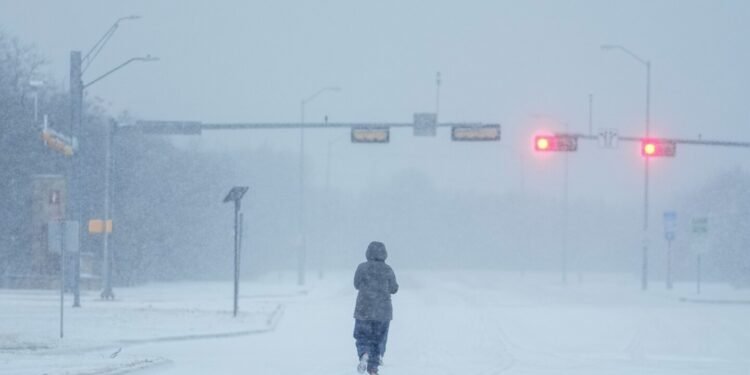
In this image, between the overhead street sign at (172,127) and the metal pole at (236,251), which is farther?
the overhead street sign at (172,127)

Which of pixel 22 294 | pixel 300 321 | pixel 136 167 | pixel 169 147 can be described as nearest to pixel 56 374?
pixel 300 321

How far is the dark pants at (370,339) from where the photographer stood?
17.7 metres

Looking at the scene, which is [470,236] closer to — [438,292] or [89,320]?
[438,292]

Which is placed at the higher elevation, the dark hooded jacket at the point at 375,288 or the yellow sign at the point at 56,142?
the yellow sign at the point at 56,142

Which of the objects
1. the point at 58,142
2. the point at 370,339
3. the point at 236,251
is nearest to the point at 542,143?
the point at 236,251

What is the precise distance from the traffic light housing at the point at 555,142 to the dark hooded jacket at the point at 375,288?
79.4ft

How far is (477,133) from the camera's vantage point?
38.3m

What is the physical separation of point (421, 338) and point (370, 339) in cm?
832

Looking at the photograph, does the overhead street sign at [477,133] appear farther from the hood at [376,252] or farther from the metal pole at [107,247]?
the hood at [376,252]

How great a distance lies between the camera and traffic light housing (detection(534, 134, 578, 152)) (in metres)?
41.5

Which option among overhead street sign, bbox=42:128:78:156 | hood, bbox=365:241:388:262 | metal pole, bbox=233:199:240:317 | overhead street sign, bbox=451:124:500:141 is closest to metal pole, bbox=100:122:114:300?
overhead street sign, bbox=42:128:78:156

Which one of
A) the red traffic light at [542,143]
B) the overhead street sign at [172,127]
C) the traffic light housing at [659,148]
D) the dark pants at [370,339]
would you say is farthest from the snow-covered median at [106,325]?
the traffic light housing at [659,148]

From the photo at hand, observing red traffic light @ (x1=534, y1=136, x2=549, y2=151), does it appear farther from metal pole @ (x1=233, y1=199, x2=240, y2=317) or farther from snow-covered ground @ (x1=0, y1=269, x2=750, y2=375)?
metal pole @ (x1=233, y1=199, x2=240, y2=317)

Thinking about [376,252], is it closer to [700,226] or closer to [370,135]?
[370,135]
